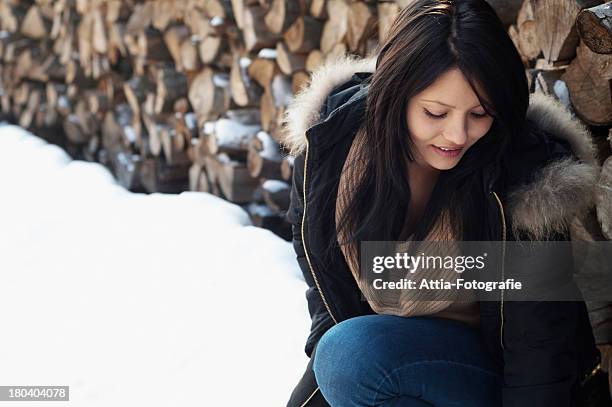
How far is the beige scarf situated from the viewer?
1419mm

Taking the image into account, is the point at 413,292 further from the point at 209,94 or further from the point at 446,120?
the point at 209,94

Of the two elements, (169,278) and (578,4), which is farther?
(169,278)

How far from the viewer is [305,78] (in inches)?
104

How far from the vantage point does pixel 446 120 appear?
127cm

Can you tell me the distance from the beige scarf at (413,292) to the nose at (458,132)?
0.58 ft

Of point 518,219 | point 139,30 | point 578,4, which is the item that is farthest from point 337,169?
point 139,30

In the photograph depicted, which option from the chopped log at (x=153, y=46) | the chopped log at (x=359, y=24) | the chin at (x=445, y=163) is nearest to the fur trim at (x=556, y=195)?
the chin at (x=445, y=163)

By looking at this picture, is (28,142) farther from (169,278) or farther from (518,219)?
(518,219)

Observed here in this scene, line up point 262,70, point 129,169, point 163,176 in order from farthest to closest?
point 129,169
point 163,176
point 262,70

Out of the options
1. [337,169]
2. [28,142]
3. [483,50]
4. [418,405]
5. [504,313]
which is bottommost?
[28,142]

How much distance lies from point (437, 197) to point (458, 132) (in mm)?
157

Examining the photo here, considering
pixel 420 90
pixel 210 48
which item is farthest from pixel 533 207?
pixel 210 48

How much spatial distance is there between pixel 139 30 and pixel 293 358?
85.2 inches

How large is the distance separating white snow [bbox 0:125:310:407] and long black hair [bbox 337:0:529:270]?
599 mm
